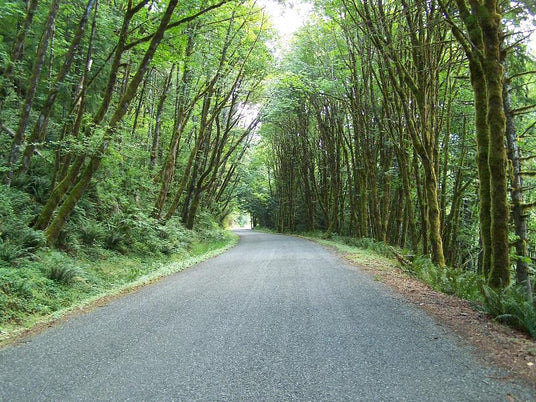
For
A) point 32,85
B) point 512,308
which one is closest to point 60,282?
point 32,85

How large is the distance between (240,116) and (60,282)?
16.4 m

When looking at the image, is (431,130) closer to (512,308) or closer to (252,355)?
(512,308)

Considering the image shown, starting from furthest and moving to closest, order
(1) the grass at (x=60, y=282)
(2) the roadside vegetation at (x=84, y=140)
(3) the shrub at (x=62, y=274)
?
(2) the roadside vegetation at (x=84, y=140) → (3) the shrub at (x=62, y=274) → (1) the grass at (x=60, y=282)

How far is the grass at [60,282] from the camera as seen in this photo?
535 centimetres

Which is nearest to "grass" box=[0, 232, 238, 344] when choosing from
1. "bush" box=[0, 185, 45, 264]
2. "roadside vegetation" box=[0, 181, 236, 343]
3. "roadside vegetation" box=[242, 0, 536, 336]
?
"roadside vegetation" box=[0, 181, 236, 343]

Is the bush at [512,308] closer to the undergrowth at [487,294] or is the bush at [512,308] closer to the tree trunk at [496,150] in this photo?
the undergrowth at [487,294]

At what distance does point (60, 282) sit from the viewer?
6.91m

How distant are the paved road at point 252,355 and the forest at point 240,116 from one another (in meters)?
1.45

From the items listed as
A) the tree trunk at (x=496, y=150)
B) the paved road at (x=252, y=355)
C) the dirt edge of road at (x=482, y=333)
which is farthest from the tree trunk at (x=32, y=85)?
the dirt edge of road at (x=482, y=333)

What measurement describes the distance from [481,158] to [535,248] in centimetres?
1646

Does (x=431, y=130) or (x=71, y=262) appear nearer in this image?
(x=71, y=262)

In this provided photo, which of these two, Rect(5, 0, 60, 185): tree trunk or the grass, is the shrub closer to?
the grass

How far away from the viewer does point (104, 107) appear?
8.82 meters

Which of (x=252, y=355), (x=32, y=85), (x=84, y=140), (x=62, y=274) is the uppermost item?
(x=32, y=85)
